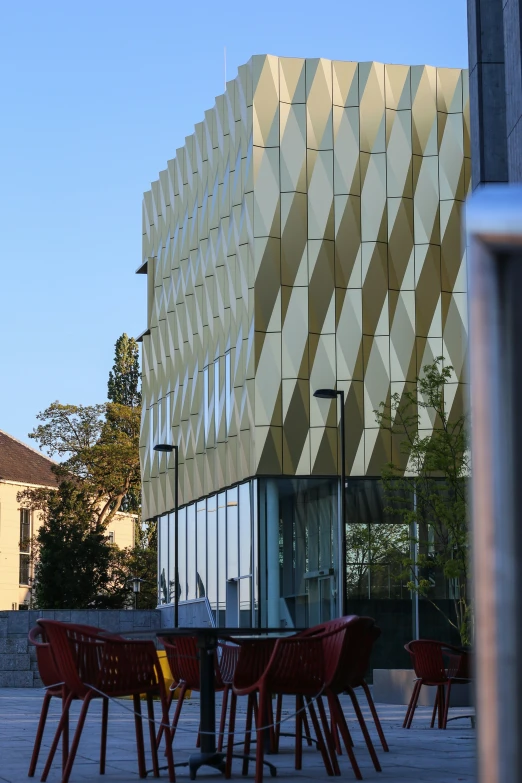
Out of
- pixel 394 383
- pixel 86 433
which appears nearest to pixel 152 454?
pixel 394 383

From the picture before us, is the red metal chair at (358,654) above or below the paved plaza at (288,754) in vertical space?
above

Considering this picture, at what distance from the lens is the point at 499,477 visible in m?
0.65

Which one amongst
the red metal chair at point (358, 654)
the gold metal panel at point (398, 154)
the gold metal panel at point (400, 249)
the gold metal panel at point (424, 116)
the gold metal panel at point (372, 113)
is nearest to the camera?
the red metal chair at point (358, 654)

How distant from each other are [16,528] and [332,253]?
38955 mm

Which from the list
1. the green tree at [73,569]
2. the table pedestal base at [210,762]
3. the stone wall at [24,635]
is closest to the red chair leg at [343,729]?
the table pedestal base at [210,762]

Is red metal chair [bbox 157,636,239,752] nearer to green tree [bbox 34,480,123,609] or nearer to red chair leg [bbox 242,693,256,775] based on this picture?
red chair leg [bbox 242,693,256,775]

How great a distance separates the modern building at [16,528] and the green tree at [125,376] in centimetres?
1182

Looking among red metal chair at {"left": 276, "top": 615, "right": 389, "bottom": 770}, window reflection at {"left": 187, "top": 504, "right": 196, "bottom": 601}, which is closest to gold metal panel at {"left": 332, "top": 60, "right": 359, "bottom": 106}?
window reflection at {"left": 187, "top": 504, "right": 196, "bottom": 601}

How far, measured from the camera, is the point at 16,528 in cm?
6819

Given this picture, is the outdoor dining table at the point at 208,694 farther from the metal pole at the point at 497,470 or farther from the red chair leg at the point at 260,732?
the metal pole at the point at 497,470

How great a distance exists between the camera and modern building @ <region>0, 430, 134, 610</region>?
219 feet

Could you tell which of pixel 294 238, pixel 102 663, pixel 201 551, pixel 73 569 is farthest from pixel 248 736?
pixel 73 569

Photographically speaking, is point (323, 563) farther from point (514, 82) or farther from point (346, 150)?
point (514, 82)

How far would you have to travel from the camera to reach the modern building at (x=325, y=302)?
34.3m
